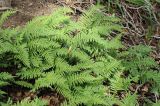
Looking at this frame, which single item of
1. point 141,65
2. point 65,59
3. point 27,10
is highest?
point 27,10

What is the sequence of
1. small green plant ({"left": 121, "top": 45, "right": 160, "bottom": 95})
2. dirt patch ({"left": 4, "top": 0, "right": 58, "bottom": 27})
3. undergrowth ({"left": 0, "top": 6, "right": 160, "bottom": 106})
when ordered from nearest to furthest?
undergrowth ({"left": 0, "top": 6, "right": 160, "bottom": 106}), small green plant ({"left": 121, "top": 45, "right": 160, "bottom": 95}), dirt patch ({"left": 4, "top": 0, "right": 58, "bottom": 27})

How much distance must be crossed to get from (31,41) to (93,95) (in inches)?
49.0

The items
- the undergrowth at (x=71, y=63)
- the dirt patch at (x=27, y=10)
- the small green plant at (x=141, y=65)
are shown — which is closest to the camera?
the undergrowth at (x=71, y=63)

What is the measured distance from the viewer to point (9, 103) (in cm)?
426

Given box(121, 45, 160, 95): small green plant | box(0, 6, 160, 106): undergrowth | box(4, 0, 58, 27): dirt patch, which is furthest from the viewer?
box(4, 0, 58, 27): dirt patch

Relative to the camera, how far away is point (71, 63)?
506 cm

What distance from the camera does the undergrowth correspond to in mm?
4551

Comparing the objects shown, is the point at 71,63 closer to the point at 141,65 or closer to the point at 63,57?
the point at 63,57

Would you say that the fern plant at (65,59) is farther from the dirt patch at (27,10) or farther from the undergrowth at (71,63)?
the dirt patch at (27,10)

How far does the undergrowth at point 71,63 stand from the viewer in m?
4.55

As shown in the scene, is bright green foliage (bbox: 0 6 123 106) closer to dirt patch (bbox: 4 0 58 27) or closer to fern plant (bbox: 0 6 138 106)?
fern plant (bbox: 0 6 138 106)

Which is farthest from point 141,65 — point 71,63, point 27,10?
point 27,10

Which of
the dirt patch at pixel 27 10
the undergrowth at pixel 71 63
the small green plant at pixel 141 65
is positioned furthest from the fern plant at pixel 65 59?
the dirt patch at pixel 27 10

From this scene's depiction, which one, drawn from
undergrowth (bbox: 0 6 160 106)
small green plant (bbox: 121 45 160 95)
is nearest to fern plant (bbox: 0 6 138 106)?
undergrowth (bbox: 0 6 160 106)
